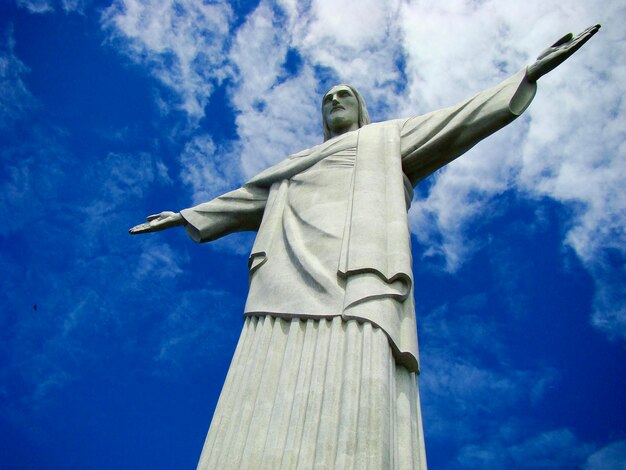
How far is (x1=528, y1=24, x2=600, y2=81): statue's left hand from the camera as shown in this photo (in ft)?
26.8

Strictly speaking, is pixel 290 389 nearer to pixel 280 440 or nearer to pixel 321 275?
pixel 280 440

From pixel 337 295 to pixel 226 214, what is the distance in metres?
3.84

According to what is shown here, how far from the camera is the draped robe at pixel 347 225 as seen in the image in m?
6.62

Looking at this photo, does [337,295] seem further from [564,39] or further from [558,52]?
[564,39]

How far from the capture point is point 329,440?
18.4 feet

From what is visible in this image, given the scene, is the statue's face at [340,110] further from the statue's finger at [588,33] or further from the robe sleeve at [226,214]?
the statue's finger at [588,33]

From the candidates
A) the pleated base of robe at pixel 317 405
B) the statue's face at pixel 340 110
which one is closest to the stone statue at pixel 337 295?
the pleated base of robe at pixel 317 405

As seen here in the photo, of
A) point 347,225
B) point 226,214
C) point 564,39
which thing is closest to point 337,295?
point 347,225

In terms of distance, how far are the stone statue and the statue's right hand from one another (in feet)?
0.25

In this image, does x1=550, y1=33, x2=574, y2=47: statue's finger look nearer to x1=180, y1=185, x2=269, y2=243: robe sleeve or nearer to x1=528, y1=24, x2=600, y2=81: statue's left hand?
x1=528, y1=24, x2=600, y2=81: statue's left hand

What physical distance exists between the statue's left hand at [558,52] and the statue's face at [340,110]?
3113 mm

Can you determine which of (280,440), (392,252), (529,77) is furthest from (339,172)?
(280,440)

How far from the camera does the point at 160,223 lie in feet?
34.0

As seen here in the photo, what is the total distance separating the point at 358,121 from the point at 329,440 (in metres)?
6.45
